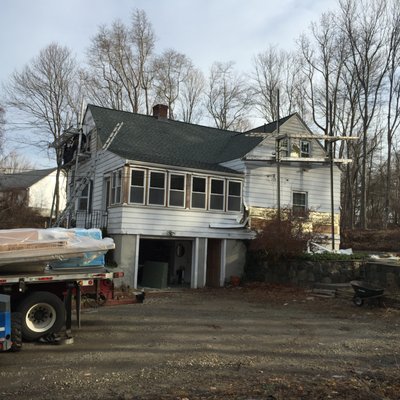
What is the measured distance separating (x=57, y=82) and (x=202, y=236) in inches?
897

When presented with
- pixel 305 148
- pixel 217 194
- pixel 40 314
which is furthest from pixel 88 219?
pixel 40 314

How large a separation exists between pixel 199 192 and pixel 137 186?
2982 millimetres

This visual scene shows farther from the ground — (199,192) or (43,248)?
(199,192)

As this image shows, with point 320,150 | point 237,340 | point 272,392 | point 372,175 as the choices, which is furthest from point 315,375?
point 372,175

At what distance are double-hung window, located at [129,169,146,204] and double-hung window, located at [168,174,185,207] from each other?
1287 millimetres

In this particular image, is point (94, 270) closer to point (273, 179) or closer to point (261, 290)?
point (261, 290)

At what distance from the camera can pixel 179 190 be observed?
1859 centimetres

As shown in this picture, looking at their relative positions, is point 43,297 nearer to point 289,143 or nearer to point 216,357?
point 216,357

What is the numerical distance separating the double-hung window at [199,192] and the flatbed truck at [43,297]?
994cm

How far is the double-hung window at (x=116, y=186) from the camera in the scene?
57.8 ft

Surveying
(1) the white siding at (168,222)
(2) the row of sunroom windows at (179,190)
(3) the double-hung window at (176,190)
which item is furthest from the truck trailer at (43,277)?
(3) the double-hung window at (176,190)

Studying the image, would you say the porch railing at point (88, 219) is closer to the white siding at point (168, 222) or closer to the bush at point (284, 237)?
the white siding at point (168, 222)

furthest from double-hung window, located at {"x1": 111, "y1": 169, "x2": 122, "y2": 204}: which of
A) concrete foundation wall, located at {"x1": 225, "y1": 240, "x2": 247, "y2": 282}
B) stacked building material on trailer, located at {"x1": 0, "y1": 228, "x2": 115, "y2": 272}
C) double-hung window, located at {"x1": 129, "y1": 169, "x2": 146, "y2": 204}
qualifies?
stacked building material on trailer, located at {"x1": 0, "y1": 228, "x2": 115, "y2": 272}

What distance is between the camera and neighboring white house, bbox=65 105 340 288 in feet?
57.9
